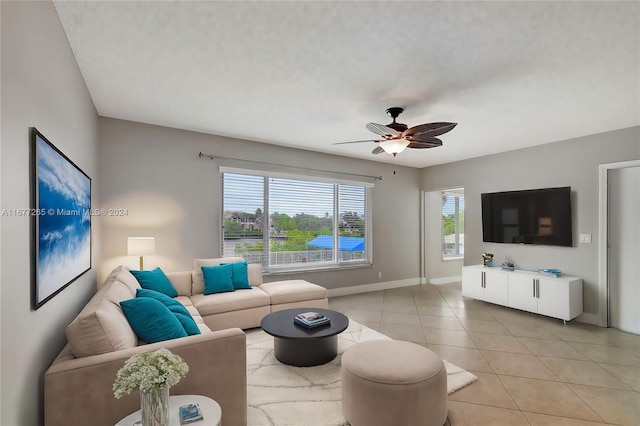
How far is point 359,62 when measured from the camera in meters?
2.48

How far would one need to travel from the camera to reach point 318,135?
4.51 meters

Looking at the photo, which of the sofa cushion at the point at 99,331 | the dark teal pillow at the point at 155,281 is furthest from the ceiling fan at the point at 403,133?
the dark teal pillow at the point at 155,281

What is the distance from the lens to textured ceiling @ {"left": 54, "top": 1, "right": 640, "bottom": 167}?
1.92 m

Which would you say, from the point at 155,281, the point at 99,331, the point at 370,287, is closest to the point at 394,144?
the point at 99,331

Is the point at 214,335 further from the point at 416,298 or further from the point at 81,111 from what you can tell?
the point at 416,298

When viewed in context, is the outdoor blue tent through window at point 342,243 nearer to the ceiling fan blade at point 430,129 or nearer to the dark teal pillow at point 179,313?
the ceiling fan blade at point 430,129

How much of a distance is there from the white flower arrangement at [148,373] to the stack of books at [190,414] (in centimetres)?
22

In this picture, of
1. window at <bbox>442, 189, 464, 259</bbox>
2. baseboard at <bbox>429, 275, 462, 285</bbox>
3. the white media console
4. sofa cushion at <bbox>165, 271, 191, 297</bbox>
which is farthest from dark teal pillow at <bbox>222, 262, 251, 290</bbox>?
window at <bbox>442, 189, 464, 259</bbox>

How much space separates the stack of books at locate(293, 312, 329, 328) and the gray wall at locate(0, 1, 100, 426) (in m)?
1.79

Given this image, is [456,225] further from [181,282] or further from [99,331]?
[99,331]

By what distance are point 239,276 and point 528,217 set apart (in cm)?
451

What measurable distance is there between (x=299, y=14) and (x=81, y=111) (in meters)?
2.16

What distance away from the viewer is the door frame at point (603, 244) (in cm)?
416

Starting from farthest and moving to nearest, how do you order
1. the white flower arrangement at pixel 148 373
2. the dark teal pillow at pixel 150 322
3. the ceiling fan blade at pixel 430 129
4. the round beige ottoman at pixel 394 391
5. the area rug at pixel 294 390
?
the ceiling fan blade at pixel 430 129 < the area rug at pixel 294 390 < the dark teal pillow at pixel 150 322 < the round beige ottoman at pixel 394 391 < the white flower arrangement at pixel 148 373
